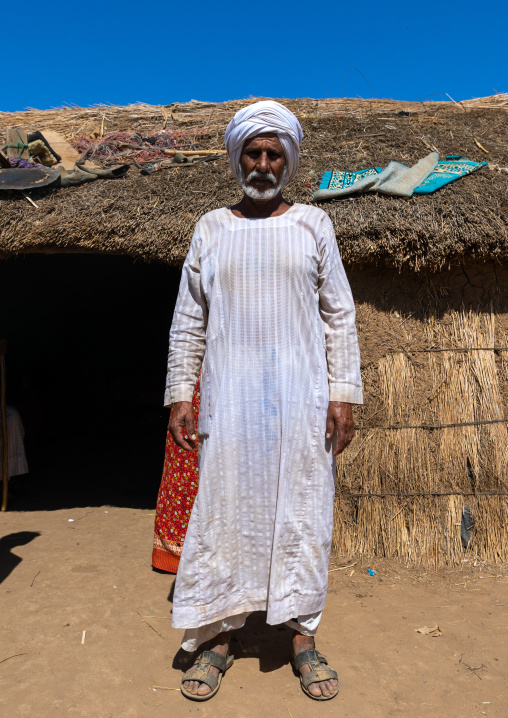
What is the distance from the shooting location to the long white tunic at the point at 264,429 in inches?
85.8

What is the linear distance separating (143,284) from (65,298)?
3.66ft

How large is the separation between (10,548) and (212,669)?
2.17 m

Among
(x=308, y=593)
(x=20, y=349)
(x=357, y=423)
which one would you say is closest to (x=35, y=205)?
(x=357, y=423)

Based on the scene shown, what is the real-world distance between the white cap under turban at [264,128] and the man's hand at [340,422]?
94 centimetres

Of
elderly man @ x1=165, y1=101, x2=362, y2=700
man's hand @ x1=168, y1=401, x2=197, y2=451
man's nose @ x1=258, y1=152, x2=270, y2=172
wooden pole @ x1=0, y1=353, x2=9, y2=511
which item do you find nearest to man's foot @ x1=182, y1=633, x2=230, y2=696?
elderly man @ x1=165, y1=101, x2=362, y2=700

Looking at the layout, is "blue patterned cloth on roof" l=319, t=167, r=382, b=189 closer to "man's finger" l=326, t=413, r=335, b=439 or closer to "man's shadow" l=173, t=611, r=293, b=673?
"man's finger" l=326, t=413, r=335, b=439

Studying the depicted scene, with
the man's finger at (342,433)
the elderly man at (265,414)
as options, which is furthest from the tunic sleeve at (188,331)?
the man's finger at (342,433)

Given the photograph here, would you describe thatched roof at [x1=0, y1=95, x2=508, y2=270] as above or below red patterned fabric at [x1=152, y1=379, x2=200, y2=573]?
above

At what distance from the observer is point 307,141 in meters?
4.95

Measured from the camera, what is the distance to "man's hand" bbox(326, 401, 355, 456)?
2205mm

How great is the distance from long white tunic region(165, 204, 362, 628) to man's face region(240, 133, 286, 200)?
4.4 inches

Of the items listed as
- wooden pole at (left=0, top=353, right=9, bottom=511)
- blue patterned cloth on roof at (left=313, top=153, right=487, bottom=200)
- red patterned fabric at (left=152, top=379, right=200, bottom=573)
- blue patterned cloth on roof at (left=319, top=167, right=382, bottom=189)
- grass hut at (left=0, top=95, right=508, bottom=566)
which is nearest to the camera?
red patterned fabric at (left=152, top=379, right=200, bottom=573)

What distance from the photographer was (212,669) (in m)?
2.28

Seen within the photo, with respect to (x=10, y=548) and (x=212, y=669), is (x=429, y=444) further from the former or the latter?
(x=10, y=548)
